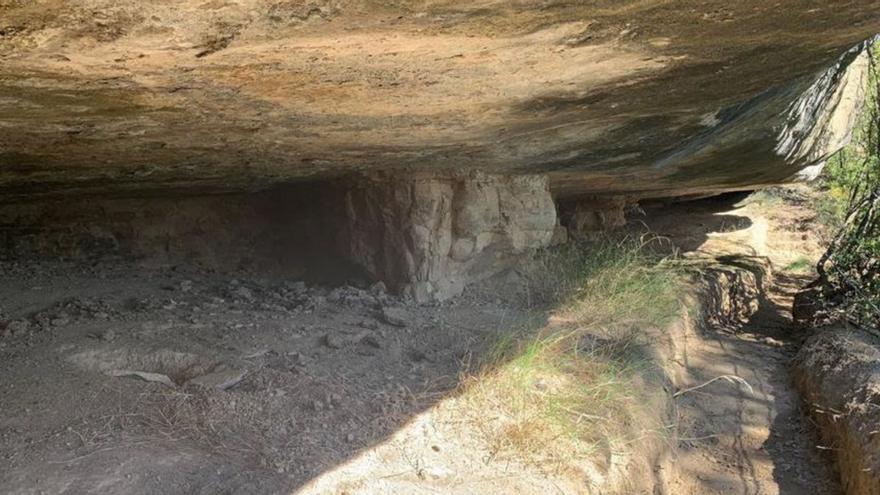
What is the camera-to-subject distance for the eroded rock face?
14.4 ft

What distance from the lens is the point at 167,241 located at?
515 cm

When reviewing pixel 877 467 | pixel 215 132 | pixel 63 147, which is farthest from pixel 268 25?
pixel 877 467

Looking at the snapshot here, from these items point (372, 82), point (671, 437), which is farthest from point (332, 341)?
point (671, 437)

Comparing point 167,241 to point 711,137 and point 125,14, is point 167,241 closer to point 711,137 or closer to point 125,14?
point 711,137

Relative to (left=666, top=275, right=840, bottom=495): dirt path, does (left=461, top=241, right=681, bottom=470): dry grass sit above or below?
above

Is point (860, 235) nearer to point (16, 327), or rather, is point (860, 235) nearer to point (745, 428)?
point (745, 428)

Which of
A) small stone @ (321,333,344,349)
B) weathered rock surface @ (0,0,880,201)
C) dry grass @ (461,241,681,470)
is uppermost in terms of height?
weathered rock surface @ (0,0,880,201)

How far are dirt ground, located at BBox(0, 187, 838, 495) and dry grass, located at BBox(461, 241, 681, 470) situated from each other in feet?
0.52

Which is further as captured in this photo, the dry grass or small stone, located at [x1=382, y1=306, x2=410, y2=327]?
small stone, located at [x1=382, y1=306, x2=410, y2=327]

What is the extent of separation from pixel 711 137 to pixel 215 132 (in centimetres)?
295

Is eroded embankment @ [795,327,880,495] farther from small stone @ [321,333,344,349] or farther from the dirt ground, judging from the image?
small stone @ [321,333,344,349]

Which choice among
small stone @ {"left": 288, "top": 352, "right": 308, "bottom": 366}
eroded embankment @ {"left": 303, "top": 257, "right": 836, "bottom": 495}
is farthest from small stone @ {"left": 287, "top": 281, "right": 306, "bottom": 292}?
eroded embankment @ {"left": 303, "top": 257, "right": 836, "bottom": 495}

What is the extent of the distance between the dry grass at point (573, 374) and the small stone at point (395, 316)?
0.54 m

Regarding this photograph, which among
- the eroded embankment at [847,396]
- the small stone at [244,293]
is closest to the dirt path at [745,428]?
the eroded embankment at [847,396]
